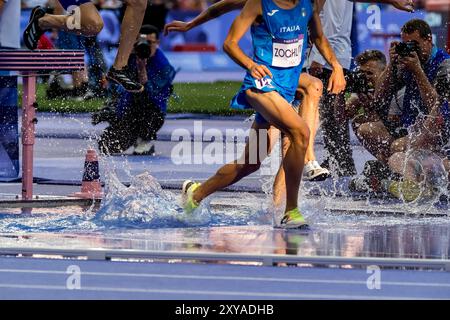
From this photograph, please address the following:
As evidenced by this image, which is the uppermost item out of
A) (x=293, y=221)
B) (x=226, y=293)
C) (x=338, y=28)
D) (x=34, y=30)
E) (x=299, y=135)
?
(x=338, y=28)

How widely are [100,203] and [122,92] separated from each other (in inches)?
163

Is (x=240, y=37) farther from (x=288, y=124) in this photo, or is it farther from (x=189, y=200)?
(x=189, y=200)

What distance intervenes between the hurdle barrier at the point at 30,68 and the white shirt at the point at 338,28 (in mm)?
2727

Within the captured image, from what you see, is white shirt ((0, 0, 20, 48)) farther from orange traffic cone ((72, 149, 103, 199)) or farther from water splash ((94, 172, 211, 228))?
water splash ((94, 172, 211, 228))

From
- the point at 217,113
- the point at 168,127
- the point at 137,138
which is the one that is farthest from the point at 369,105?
the point at 217,113

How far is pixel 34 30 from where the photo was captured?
468 inches

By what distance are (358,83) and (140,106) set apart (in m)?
3.50

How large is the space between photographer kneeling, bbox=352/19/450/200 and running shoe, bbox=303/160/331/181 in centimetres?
164

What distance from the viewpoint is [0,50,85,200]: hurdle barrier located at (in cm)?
1077

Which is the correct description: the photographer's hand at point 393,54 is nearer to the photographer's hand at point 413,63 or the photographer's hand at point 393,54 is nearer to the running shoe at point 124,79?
the photographer's hand at point 413,63

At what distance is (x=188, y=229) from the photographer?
956 cm

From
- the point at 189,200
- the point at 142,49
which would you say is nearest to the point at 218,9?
the point at 189,200
